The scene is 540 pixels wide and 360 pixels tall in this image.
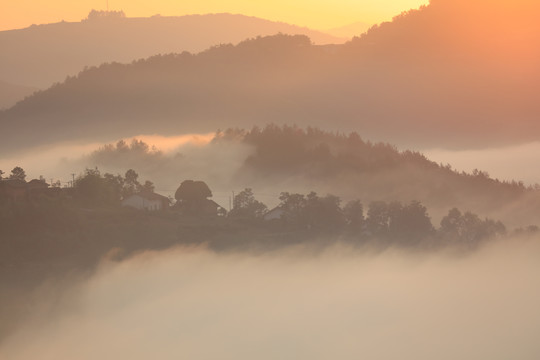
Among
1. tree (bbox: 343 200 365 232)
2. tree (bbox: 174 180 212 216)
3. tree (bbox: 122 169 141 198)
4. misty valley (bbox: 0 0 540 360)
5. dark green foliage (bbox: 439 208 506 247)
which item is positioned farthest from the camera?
dark green foliage (bbox: 439 208 506 247)

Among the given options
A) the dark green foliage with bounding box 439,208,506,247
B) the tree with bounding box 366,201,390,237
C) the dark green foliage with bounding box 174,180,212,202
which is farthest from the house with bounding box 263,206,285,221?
the dark green foliage with bounding box 439,208,506,247

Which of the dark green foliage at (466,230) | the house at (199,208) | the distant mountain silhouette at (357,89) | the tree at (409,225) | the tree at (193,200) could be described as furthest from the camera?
the distant mountain silhouette at (357,89)

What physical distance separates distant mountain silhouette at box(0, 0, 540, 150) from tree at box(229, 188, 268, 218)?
86.3 meters

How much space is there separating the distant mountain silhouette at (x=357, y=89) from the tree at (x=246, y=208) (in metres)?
86.3

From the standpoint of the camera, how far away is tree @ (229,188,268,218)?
70.6m

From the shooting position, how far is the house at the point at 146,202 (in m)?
69.4

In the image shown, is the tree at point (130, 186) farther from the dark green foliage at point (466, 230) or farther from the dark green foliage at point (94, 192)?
the dark green foliage at point (466, 230)

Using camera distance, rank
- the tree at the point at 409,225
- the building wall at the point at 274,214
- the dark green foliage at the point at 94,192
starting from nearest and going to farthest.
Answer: the dark green foliage at the point at 94,192 → the building wall at the point at 274,214 → the tree at the point at 409,225

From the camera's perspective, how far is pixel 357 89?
183625 mm

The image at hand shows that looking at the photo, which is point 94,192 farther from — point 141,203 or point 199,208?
point 199,208

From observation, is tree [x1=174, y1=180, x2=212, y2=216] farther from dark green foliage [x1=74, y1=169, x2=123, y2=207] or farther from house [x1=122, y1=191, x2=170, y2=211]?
dark green foliage [x1=74, y1=169, x2=123, y2=207]

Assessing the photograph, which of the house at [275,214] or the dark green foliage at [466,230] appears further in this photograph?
the dark green foliage at [466,230]

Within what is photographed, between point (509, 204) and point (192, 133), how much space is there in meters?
61.9

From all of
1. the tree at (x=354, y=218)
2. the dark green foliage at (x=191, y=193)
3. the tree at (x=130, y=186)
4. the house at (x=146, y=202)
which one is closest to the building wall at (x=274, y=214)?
the tree at (x=354, y=218)
